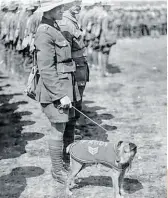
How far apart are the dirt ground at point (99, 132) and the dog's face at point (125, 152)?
1.84 ft

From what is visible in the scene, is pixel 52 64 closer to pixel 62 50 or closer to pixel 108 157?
pixel 62 50

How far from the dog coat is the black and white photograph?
0.03 ft

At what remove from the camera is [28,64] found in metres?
11.0

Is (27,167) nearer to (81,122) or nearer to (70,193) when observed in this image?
(70,193)

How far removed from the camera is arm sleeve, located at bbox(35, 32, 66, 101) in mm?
4703

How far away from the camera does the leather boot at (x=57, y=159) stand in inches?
197

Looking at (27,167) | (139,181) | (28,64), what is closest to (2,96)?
(28,64)

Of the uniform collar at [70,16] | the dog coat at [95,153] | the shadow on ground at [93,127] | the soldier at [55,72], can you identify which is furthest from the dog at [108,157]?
the shadow on ground at [93,127]

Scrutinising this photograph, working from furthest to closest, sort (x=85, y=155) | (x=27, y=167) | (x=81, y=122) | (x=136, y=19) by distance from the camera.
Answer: (x=136, y=19)
(x=81, y=122)
(x=27, y=167)
(x=85, y=155)

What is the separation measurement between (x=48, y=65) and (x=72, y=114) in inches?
26.9

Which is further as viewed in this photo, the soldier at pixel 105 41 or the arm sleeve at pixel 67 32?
the soldier at pixel 105 41

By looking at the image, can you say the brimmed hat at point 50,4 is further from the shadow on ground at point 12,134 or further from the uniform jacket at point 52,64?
the shadow on ground at point 12,134

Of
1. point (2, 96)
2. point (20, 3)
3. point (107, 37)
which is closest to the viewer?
point (2, 96)

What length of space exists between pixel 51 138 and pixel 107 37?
8.14 meters
